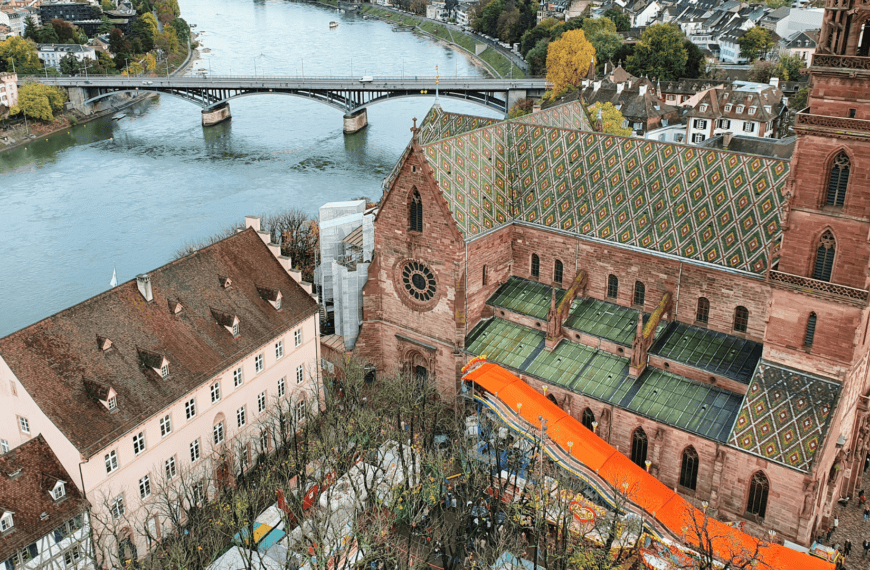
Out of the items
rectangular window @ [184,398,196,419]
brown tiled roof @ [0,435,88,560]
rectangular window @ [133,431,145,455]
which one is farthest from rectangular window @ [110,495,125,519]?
rectangular window @ [184,398,196,419]

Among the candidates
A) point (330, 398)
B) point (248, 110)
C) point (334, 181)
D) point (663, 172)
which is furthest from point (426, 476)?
point (248, 110)

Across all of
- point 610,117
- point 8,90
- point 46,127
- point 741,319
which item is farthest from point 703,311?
point 8,90

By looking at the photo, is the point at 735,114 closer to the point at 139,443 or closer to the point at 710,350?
the point at 710,350

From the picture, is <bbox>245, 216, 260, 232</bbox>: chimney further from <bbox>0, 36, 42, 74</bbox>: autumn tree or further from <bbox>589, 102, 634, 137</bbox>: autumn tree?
<bbox>0, 36, 42, 74</bbox>: autumn tree

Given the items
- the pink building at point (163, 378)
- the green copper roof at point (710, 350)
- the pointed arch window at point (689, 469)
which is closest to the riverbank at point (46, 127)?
the pink building at point (163, 378)

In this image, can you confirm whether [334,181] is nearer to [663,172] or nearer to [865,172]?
[663,172]

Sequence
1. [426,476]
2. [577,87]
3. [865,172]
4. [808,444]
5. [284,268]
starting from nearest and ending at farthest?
1. [865,172]
2. [808,444]
3. [426,476]
4. [284,268]
5. [577,87]
